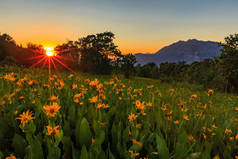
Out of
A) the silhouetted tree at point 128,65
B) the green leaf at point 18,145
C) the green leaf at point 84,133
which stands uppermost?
the silhouetted tree at point 128,65

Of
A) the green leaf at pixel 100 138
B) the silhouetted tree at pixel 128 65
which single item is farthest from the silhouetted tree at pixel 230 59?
the green leaf at pixel 100 138

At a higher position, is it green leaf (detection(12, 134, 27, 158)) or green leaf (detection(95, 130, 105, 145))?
green leaf (detection(95, 130, 105, 145))

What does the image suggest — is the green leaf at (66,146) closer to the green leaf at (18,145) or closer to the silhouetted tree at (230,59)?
the green leaf at (18,145)

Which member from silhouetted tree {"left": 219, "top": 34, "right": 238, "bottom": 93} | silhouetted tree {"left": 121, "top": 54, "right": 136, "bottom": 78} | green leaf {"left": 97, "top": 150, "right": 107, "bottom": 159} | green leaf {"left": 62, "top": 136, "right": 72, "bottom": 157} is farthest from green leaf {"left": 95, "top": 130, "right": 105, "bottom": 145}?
silhouetted tree {"left": 121, "top": 54, "right": 136, "bottom": 78}

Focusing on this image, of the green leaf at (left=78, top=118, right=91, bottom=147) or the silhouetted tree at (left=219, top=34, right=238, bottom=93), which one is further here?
the silhouetted tree at (left=219, top=34, right=238, bottom=93)

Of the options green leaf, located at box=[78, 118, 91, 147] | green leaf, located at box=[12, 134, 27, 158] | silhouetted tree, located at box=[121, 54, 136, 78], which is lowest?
green leaf, located at box=[12, 134, 27, 158]

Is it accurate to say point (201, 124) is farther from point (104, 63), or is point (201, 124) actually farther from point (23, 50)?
point (23, 50)

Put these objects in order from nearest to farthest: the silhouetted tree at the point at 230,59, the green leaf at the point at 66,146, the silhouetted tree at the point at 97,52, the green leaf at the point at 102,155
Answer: the green leaf at the point at 102,155
the green leaf at the point at 66,146
the silhouetted tree at the point at 230,59
the silhouetted tree at the point at 97,52

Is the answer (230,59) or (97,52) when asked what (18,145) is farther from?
(97,52)

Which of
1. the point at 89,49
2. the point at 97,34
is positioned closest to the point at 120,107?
the point at 89,49

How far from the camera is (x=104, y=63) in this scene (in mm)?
31984

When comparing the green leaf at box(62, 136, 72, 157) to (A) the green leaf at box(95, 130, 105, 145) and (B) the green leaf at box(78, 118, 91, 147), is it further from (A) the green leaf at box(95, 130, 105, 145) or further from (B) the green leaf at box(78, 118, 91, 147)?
(A) the green leaf at box(95, 130, 105, 145)

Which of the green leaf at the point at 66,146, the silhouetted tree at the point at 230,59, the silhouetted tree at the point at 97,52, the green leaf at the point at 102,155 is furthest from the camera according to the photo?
the silhouetted tree at the point at 97,52

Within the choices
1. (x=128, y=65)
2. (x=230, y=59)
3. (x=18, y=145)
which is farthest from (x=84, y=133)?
(x=128, y=65)
